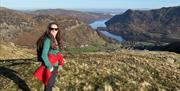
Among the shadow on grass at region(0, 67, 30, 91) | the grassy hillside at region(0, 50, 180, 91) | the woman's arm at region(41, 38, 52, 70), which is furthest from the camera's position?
the grassy hillside at region(0, 50, 180, 91)

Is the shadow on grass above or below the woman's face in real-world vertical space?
below

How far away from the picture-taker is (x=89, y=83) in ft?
79.8

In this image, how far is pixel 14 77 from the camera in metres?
24.2

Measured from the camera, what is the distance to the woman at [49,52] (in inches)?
690

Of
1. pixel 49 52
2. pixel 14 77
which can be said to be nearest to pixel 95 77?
pixel 14 77

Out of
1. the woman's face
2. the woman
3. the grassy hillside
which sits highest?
the woman's face

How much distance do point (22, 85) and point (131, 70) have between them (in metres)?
10.1

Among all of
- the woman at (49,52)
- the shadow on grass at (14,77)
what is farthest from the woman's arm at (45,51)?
the shadow on grass at (14,77)

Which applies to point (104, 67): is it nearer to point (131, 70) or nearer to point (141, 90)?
point (131, 70)

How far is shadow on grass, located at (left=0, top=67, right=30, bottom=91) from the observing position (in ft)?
74.3

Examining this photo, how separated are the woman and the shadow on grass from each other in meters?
4.33

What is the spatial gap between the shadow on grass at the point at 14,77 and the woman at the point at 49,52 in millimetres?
4331

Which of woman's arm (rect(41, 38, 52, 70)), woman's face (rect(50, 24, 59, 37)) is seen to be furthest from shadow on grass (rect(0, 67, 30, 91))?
woman's face (rect(50, 24, 59, 37))

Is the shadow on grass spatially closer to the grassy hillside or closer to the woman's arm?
the grassy hillside
